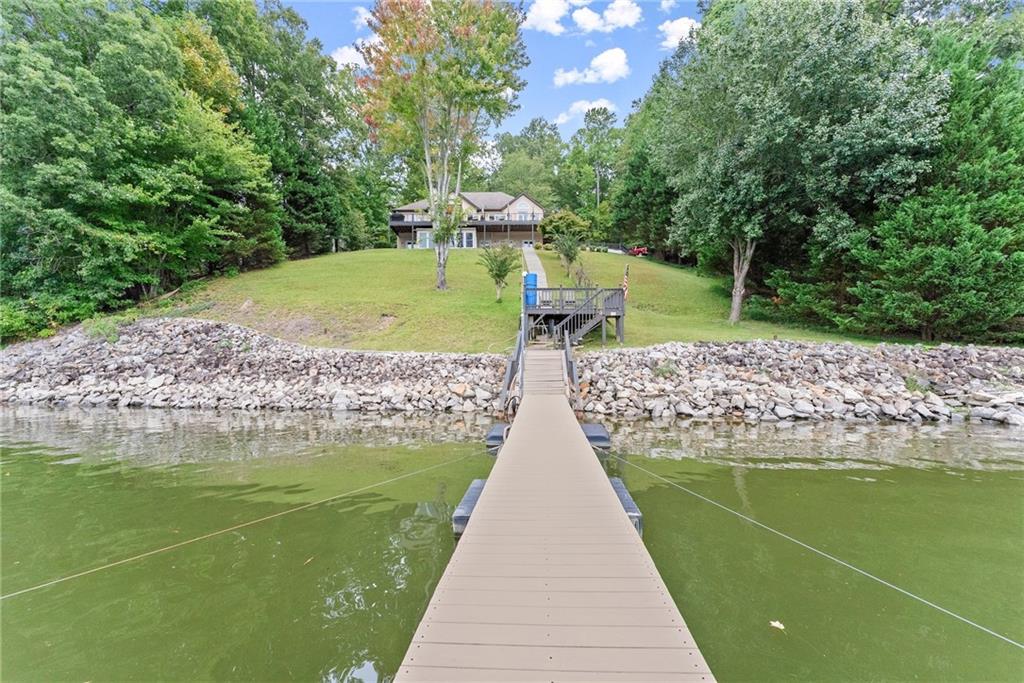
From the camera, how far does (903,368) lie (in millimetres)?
12039

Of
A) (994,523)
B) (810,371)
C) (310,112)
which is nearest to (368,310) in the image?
(810,371)

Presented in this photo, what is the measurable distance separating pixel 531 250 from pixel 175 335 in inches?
1059

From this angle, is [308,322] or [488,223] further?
[488,223]

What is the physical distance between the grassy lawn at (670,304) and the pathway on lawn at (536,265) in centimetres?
49

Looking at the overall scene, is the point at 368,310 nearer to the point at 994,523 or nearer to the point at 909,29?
the point at 994,523

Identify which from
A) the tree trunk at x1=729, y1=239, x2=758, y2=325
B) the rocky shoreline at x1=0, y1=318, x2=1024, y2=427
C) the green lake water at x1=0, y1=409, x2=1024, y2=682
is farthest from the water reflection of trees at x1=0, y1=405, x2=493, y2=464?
the tree trunk at x1=729, y1=239, x2=758, y2=325

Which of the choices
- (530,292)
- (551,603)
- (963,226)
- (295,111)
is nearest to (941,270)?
(963,226)

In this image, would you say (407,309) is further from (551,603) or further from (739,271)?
(551,603)

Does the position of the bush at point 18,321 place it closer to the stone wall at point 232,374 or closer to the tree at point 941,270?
the stone wall at point 232,374

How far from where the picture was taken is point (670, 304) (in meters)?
23.1

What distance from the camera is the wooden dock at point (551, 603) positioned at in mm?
2273

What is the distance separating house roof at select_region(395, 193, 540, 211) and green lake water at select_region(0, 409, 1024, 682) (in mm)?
38112

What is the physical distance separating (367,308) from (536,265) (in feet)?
48.2

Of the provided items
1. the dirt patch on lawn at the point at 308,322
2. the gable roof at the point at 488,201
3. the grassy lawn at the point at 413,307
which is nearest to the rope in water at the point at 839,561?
the grassy lawn at the point at 413,307
